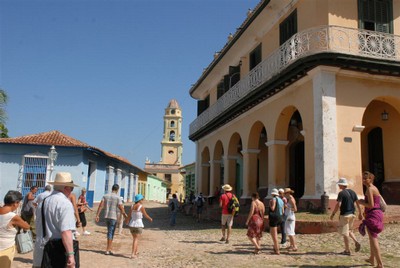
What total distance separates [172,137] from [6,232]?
6242cm

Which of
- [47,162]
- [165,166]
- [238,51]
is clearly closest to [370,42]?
[238,51]

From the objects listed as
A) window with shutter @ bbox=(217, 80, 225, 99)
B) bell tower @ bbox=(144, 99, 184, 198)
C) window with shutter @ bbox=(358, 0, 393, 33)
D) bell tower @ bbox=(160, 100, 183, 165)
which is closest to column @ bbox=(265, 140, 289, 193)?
window with shutter @ bbox=(358, 0, 393, 33)

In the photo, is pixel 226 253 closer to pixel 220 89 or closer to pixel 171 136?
pixel 220 89

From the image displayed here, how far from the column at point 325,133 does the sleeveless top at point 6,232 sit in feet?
27.5

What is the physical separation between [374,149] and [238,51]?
7.64m

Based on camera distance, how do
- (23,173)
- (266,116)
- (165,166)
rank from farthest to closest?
(165,166), (23,173), (266,116)

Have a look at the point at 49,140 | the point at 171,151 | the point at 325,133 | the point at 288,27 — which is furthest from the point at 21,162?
the point at 171,151

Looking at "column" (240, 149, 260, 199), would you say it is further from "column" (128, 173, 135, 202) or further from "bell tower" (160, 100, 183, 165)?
"bell tower" (160, 100, 183, 165)

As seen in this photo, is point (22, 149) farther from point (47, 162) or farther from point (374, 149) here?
point (374, 149)

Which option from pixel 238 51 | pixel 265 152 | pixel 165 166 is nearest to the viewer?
pixel 238 51

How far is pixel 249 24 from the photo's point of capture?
1530 cm

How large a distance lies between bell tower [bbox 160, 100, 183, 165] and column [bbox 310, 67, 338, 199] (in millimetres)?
54886

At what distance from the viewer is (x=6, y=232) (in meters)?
4.39

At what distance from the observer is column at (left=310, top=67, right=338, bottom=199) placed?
10.8 m
